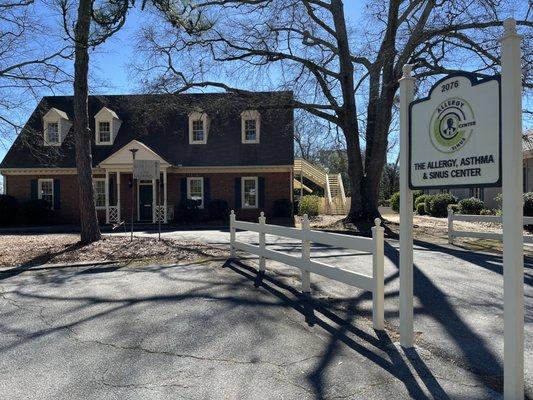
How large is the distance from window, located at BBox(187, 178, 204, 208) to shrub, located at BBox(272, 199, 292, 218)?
404 cm

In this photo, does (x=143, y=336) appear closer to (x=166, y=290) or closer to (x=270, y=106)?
(x=166, y=290)

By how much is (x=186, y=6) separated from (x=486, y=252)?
1209 centimetres

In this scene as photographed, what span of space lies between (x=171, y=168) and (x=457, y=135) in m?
22.7

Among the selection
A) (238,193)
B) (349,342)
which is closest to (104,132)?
(238,193)

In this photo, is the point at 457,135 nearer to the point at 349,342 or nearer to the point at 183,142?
the point at 349,342

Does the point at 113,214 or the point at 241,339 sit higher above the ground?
the point at 113,214

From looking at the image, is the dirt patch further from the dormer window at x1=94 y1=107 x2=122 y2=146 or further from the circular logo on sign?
the dormer window at x1=94 y1=107 x2=122 y2=146

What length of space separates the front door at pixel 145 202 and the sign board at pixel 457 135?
76.6 ft

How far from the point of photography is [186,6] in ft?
54.4

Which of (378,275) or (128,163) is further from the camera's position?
(128,163)

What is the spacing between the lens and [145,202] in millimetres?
26812

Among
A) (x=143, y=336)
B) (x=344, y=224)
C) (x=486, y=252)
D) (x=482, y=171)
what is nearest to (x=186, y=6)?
(x=344, y=224)

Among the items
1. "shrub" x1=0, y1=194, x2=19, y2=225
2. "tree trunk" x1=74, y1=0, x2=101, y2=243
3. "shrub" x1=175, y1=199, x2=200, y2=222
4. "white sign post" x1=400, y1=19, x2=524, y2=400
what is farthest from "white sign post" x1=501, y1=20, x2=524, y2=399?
"shrub" x1=0, y1=194, x2=19, y2=225

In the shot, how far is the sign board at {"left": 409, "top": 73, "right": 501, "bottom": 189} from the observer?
393 cm
